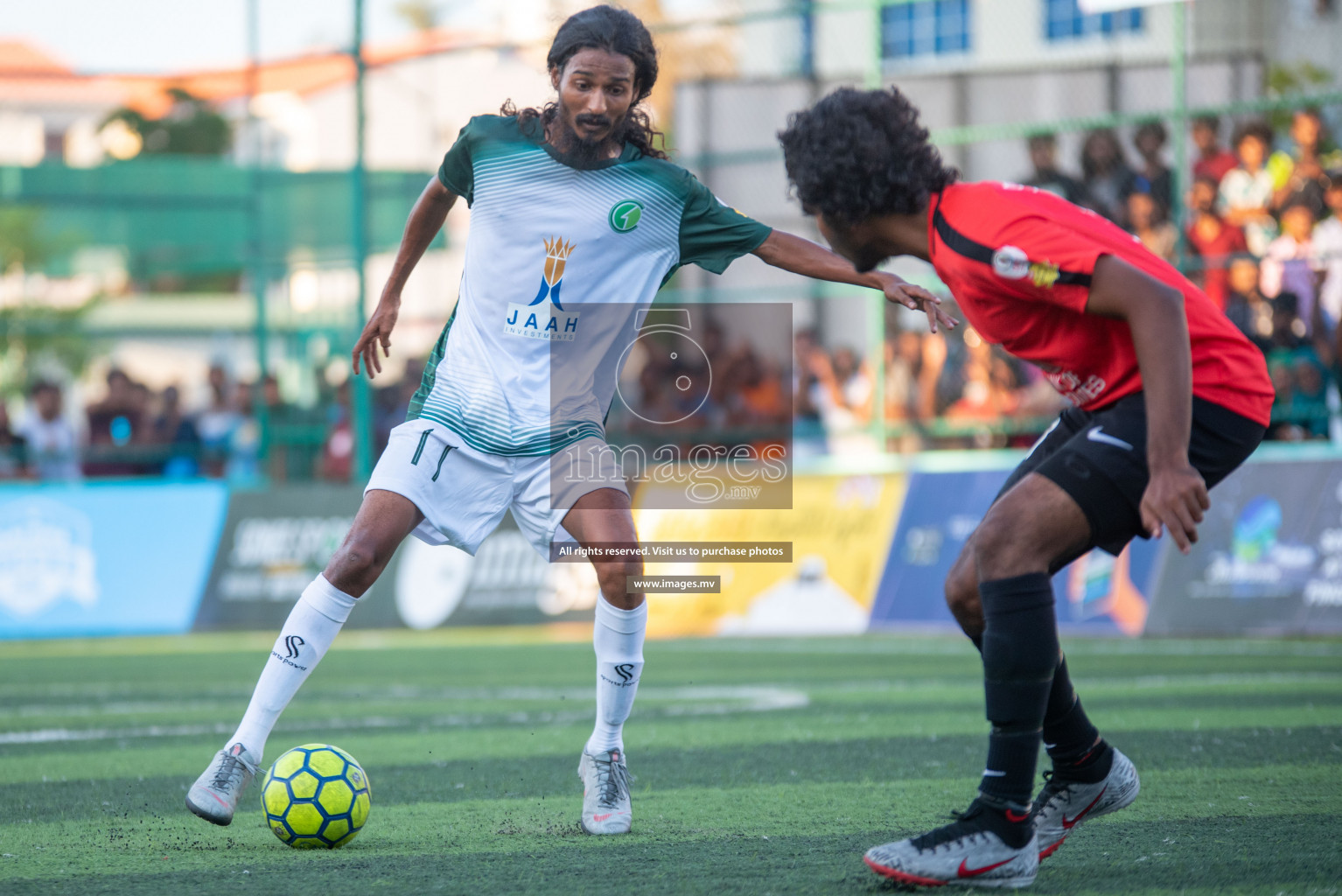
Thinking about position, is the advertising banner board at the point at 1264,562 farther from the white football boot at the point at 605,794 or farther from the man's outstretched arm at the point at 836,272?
the white football boot at the point at 605,794

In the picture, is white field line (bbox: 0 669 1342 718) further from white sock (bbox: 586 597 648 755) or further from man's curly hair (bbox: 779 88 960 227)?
man's curly hair (bbox: 779 88 960 227)

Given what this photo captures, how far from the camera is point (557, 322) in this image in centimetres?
460

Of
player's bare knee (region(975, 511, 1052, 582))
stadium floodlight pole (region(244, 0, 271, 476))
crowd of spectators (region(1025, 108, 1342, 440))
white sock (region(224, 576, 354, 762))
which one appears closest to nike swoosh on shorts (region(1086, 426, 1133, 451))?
player's bare knee (region(975, 511, 1052, 582))

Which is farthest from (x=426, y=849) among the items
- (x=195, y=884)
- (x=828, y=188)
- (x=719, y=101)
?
(x=719, y=101)

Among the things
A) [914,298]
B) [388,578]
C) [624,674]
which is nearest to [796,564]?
[388,578]

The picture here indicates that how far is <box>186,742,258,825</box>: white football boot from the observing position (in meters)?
3.98

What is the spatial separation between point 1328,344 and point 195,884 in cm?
922

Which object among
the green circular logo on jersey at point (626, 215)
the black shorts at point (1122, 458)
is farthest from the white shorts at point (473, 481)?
the black shorts at point (1122, 458)

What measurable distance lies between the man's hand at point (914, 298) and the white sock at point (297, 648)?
175 centimetres

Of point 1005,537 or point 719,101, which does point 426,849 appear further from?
point 719,101

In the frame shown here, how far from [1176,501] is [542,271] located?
2.08 m

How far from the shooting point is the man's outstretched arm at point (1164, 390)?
3184 mm

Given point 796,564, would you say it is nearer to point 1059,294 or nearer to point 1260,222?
point 1260,222

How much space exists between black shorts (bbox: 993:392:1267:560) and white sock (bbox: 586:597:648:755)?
1488 mm
